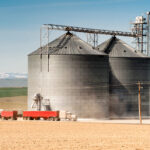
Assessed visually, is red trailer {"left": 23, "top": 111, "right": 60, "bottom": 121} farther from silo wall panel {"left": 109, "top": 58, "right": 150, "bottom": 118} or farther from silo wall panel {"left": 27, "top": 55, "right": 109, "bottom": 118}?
silo wall panel {"left": 109, "top": 58, "right": 150, "bottom": 118}

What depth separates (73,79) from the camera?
3201 inches

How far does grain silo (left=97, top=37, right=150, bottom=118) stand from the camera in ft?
282

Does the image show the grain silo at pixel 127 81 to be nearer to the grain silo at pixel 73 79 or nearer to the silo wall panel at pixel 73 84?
the grain silo at pixel 73 79

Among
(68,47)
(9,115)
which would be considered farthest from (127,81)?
(9,115)

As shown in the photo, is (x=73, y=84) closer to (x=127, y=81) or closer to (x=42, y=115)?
(x=42, y=115)

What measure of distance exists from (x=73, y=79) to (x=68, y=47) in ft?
20.8

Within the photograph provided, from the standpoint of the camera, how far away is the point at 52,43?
8481 cm

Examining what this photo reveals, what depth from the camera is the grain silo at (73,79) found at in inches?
3196

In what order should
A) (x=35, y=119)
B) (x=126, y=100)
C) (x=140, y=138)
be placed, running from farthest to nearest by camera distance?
(x=126, y=100) → (x=35, y=119) → (x=140, y=138)

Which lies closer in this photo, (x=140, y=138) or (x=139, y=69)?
(x=140, y=138)

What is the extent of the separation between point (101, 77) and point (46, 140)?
4102 cm

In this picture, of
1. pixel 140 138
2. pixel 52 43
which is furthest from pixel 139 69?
pixel 140 138

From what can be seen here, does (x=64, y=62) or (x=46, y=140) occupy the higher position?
(x=64, y=62)

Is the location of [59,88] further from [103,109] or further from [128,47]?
[128,47]
